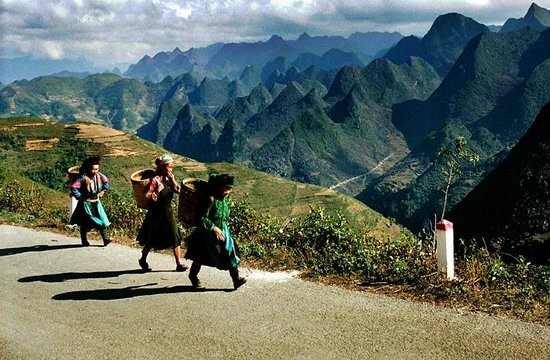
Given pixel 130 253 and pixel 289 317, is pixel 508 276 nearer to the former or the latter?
pixel 289 317

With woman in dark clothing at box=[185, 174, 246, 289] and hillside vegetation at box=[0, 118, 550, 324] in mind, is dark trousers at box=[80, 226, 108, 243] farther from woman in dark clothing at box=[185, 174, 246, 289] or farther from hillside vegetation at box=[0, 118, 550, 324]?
woman in dark clothing at box=[185, 174, 246, 289]

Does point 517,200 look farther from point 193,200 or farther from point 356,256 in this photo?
point 193,200

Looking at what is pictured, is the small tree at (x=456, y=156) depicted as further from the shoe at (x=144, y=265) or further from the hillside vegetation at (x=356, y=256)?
the shoe at (x=144, y=265)

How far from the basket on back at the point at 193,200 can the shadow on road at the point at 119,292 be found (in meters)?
1.15

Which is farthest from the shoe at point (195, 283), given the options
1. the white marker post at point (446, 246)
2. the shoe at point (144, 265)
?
the white marker post at point (446, 246)

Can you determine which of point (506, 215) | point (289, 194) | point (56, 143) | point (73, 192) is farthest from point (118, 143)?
point (73, 192)

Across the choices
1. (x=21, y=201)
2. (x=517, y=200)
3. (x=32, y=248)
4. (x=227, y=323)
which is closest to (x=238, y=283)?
(x=227, y=323)

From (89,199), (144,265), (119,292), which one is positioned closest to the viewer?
(119,292)

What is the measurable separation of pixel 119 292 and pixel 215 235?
2.05 m

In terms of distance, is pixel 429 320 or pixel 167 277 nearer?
pixel 429 320

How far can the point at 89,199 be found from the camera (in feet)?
39.4

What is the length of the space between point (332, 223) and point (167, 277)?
3584 millimetres

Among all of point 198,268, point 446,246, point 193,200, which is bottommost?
point 198,268

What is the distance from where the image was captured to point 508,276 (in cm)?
827
